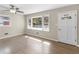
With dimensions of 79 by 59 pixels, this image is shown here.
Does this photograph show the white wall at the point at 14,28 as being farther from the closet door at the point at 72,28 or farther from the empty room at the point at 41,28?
the closet door at the point at 72,28

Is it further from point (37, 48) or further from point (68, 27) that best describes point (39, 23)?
point (37, 48)

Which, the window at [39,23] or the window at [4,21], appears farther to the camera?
the window at [39,23]

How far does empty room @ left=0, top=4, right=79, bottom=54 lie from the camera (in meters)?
3.77

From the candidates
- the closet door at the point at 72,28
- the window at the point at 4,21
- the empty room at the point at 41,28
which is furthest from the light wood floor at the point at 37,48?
the window at the point at 4,21

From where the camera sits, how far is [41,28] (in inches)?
267

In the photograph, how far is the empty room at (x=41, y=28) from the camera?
3.77 metres

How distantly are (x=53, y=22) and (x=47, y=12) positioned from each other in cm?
96

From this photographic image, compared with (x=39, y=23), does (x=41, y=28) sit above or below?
below

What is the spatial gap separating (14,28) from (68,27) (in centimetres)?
478

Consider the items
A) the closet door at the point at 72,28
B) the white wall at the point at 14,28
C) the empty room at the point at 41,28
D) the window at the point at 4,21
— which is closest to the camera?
the empty room at the point at 41,28

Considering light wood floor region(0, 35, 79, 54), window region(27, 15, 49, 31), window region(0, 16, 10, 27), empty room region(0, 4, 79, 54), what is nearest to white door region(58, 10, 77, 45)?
empty room region(0, 4, 79, 54)

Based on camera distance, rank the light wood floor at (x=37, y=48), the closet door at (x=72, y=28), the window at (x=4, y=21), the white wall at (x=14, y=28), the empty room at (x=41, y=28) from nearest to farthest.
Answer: the light wood floor at (x=37, y=48) → the empty room at (x=41, y=28) → the closet door at (x=72, y=28) → the window at (x=4, y=21) → the white wall at (x=14, y=28)

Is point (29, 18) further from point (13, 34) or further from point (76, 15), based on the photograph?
point (76, 15)

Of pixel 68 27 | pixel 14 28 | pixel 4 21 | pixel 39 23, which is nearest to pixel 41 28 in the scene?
pixel 39 23
